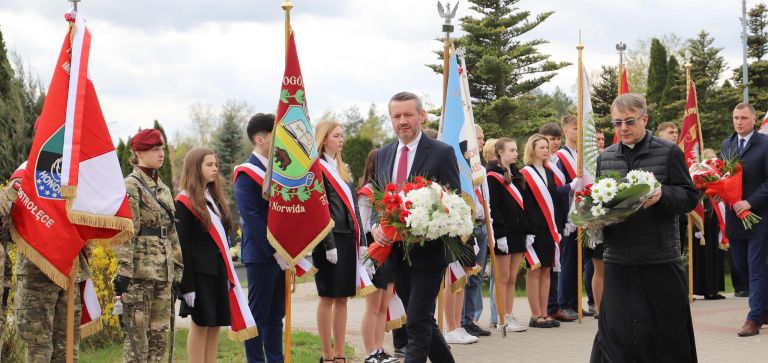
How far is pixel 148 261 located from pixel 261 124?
5.18ft

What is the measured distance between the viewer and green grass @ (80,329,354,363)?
343 inches

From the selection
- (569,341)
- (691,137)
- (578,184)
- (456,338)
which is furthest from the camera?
(691,137)

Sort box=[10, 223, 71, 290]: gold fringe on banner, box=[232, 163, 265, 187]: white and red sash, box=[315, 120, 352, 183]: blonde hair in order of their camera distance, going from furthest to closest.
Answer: box=[315, 120, 352, 183]: blonde hair
box=[232, 163, 265, 187]: white and red sash
box=[10, 223, 71, 290]: gold fringe on banner

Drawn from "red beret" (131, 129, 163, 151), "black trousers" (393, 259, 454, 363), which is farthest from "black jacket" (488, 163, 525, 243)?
"red beret" (131, 129, 163, 151)

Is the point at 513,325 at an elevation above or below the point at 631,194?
below

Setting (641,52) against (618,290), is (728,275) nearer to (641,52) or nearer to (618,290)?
(618,290)

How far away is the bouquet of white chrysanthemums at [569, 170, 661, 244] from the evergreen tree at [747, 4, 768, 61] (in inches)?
1165

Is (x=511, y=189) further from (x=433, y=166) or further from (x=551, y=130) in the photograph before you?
(x=433, y=166)

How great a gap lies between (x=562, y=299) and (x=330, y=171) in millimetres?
5102

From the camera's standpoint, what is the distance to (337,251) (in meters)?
7.58

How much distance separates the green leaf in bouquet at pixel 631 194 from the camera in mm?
5727

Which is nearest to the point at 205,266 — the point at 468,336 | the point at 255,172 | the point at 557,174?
the point at 255,172

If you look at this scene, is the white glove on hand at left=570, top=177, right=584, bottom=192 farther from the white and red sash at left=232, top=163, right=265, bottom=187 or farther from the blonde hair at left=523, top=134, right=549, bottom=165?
the white and red sash at left=232, top=163, right=265, bottom=187

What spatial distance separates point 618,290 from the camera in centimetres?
610
